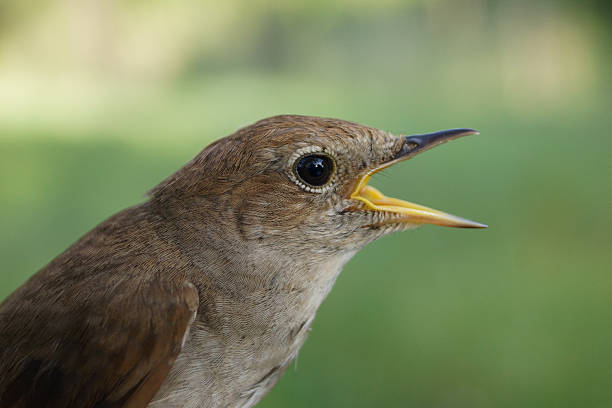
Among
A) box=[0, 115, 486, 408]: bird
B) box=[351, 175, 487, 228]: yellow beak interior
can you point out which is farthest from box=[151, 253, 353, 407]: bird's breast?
box=[351, 175, 487, 228]: yellow beak interior

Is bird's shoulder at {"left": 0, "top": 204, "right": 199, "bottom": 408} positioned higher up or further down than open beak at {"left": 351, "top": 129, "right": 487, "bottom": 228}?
further down

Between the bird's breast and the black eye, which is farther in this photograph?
the black eye

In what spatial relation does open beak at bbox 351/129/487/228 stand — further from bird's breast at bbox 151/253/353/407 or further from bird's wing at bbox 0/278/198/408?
bird's wing at bbox 0/278/198/408

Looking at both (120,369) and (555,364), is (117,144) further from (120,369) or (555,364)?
(120,369)

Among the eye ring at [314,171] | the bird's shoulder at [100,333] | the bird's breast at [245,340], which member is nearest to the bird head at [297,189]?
the eye ring at [314,171]

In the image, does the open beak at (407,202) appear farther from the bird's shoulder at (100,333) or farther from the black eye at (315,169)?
the bird's shoulder at (100,333)

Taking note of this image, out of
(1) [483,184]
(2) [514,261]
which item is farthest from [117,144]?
(2) [514,261]
